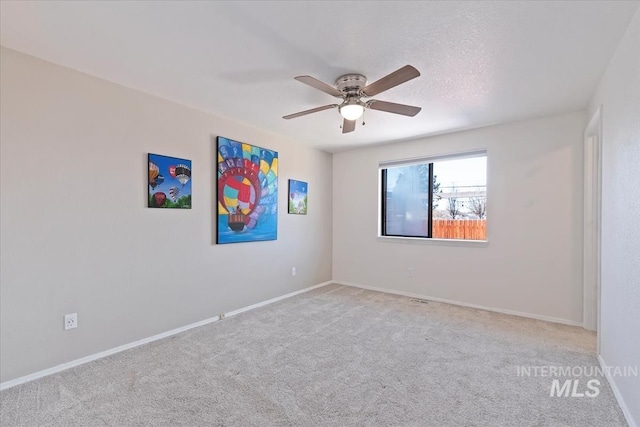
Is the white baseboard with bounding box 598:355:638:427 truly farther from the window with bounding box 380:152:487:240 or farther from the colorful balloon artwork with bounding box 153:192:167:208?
the colorful balloon artwork with bounding box 153:192:167:208

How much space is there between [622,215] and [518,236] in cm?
178

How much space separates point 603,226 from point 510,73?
141cm

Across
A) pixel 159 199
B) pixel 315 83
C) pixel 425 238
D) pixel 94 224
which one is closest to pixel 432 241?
pixel 425 238

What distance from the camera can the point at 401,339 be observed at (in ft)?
9.30

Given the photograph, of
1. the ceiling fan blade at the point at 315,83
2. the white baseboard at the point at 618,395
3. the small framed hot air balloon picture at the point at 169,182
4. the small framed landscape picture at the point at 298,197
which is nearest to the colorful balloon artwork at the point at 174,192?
the small framed hot air balloon picture at the point at 169,182

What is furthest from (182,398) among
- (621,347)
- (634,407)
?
(621,347)

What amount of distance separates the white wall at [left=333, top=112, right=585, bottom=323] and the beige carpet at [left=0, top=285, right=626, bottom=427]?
0.46m

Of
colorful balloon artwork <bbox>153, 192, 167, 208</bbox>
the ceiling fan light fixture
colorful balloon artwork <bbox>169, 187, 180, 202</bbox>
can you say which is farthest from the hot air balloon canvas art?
the ceiling fan light fixture

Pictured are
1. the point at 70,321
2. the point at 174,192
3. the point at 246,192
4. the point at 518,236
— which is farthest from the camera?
the point at 246,192

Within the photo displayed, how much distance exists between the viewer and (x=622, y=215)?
1.86 metres

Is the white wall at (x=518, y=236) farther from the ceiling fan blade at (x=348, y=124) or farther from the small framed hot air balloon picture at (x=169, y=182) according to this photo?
the small framed hot air balloon picture at (x=169, y=182)

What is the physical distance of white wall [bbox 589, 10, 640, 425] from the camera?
163cm

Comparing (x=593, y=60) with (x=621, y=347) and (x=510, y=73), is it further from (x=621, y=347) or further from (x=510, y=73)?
(x=621, y=347)

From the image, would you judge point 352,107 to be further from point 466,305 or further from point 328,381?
point 466,305
